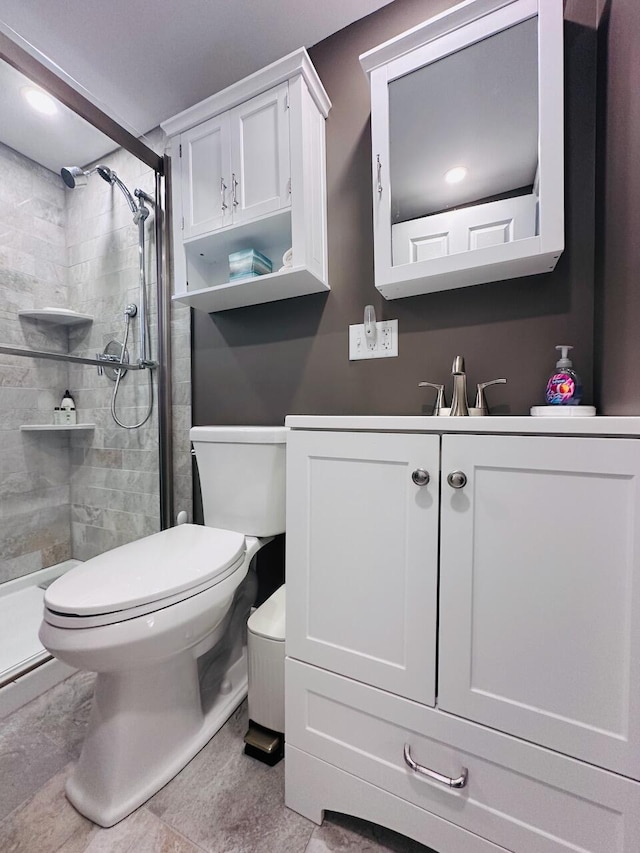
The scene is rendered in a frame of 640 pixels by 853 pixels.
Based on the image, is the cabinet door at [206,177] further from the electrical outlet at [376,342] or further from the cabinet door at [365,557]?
the cabinet door at [365,557]

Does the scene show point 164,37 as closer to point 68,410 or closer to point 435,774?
point 68,410

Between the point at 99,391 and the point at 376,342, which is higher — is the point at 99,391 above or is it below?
below

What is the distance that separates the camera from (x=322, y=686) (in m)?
0.77

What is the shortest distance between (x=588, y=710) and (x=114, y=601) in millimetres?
902

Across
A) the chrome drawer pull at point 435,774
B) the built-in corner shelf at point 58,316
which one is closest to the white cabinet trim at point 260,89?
the built-in corner shelf at point 58,316

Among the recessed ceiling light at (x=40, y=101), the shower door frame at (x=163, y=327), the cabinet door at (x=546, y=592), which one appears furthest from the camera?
the shower door frame at (x=163, y=327)

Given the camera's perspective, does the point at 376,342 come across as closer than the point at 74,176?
Yes

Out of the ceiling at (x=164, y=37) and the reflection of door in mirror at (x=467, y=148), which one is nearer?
the reflection of door in mirror at (x=467, y=148)

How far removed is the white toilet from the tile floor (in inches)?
1.5

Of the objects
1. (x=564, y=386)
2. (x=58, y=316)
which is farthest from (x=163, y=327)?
(x=564, y=386)

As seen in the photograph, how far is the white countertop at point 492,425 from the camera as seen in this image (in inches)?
21.3

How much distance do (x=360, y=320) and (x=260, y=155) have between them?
2.08ft

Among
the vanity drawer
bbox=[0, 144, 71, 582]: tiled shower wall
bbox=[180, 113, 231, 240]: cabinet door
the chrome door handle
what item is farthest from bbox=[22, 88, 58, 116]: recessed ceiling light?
the vanity drawer

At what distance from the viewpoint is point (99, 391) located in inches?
72.3
